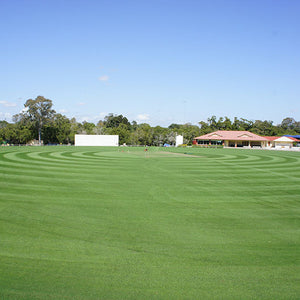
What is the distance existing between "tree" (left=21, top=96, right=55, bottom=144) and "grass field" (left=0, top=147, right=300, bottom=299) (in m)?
83.8

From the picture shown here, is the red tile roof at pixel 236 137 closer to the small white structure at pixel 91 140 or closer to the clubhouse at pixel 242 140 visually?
the clubhouse at pixel 242 140

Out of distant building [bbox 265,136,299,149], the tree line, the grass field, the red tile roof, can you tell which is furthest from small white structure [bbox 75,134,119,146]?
the grass field

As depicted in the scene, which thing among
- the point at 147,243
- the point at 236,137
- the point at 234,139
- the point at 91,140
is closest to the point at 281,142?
the point at 236,137

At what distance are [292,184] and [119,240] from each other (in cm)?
1277

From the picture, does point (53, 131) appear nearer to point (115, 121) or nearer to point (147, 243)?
point (115, 121)

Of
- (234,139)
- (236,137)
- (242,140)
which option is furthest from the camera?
(242,140)

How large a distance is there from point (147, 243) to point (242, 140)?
280ft

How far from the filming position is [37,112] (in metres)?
92.1

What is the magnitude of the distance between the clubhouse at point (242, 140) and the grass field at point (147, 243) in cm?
7506

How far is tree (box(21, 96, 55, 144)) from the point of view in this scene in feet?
299

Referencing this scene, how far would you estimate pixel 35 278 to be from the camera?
5.29m

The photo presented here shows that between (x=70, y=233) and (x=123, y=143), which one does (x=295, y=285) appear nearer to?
(x=70, y=233)

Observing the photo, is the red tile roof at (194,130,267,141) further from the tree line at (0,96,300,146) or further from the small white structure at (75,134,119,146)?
the small white structure at (75,134,119,146)

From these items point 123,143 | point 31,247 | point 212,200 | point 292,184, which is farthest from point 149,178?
point 123,143
